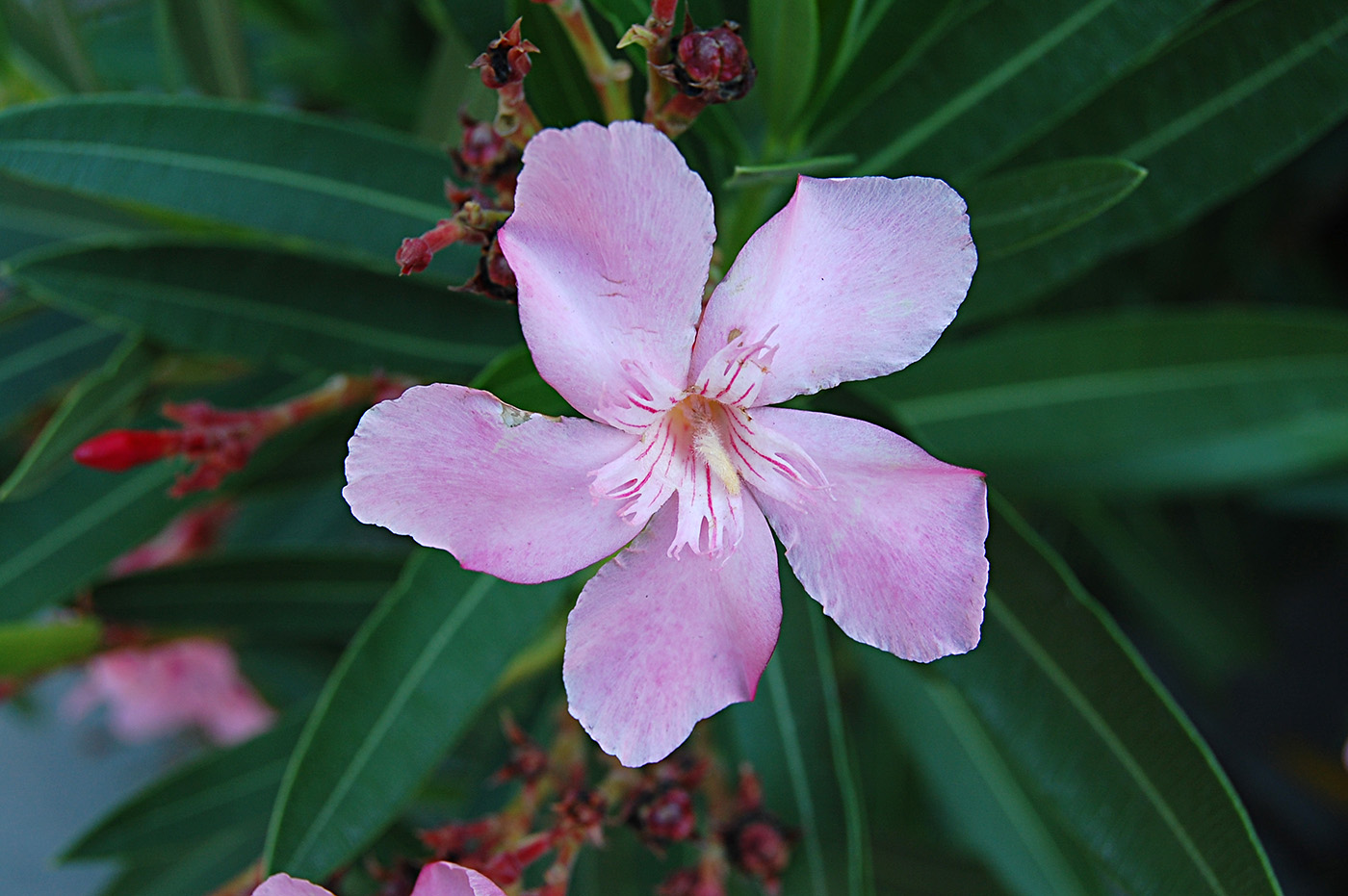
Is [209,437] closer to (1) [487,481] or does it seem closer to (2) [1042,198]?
(1) [487,481]

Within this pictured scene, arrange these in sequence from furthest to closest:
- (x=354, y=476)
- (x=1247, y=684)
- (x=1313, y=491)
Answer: (x=1247, y=684) → (x=1313, y=491) → (x=354, y=476)

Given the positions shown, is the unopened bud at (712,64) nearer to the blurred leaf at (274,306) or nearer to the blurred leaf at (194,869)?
the blurred leaf at (274,306)

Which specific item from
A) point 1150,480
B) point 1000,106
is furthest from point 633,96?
point 1150,480

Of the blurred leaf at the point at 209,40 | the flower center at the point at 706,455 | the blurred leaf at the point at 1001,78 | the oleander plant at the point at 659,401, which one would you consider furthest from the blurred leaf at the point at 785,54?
the blurred leaf at the point at 209,40

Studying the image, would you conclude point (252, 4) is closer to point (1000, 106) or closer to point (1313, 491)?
point (1000, 106)

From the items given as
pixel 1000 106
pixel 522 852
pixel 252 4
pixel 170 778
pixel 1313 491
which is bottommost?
pixel 170 778

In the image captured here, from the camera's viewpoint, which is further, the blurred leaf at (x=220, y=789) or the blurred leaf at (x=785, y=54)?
the blurred leaf at (x=220, y=789)

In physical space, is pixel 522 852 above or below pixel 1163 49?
below
